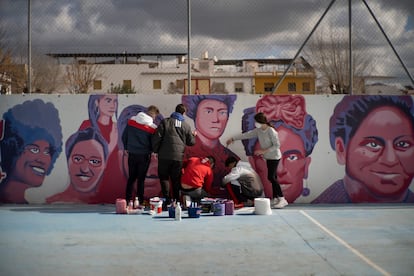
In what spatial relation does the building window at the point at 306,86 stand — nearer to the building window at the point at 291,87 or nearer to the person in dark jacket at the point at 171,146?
the building window at the point at 291,87

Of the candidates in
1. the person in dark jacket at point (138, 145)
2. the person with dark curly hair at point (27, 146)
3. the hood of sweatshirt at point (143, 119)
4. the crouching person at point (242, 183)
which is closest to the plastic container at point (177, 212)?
the person in dark jacket at point (138, 145)

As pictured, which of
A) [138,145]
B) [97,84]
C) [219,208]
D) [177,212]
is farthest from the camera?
[97,84]

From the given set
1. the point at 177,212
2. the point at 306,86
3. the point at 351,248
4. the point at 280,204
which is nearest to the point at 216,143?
the point at 280,204

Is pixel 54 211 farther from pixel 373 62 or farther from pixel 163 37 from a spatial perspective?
pixel 373 62

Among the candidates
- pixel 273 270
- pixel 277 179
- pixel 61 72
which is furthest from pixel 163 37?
pixel 273 270

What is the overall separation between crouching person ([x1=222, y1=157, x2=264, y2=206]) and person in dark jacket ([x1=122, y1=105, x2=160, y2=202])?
1.44m

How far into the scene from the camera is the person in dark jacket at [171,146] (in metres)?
9.70

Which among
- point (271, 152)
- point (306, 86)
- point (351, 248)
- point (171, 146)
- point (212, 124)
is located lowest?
point (351, 248)

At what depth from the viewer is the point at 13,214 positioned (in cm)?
941

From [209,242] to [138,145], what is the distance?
121 inches

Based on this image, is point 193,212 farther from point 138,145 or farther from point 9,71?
point 9,71

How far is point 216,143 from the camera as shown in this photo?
1066 centimetres

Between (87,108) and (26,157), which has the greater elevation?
(87,108)

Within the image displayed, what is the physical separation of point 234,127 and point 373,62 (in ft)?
9.06
